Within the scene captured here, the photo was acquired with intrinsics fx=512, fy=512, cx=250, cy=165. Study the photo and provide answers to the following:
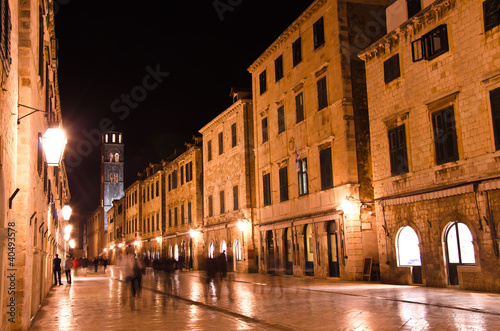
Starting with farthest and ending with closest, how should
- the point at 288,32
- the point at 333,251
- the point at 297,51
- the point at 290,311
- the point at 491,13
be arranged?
the point at 288,32, the point at 297,51, the point at 333,251, the point at 491,13, the point at 290,311

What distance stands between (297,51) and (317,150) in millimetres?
6313

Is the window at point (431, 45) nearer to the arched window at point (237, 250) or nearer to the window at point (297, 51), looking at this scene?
the window at point (297, 51)

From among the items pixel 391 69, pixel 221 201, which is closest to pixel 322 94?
pixel 391 69

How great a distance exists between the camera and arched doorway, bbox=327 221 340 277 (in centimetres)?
2534

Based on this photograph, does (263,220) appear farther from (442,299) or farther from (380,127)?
(442,299)

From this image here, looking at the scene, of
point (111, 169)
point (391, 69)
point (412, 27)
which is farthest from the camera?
point (111, 169)

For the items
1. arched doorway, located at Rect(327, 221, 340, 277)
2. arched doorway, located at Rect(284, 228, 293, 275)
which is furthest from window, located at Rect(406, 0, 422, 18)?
arched doorway, located at Rect(284, 228, 293, 275)

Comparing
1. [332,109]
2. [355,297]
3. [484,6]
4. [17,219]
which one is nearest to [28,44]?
[17,219]

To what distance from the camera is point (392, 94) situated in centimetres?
2134

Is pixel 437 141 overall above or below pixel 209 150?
below

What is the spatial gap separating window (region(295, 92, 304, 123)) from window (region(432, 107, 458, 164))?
34.4 ft

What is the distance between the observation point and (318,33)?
27031mm

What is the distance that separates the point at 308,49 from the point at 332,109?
4.53 metres

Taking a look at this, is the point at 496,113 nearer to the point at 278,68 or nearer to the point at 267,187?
the point at 278,68
